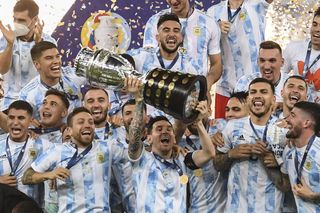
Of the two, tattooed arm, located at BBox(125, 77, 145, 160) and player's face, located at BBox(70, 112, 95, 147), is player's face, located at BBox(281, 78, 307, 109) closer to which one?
tattooed arm, located at BBox(125, 77, 145, 160)

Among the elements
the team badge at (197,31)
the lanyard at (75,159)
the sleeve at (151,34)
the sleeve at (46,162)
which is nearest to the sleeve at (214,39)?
the team badge at (197,31)

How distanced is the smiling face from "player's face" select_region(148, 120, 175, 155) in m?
1.17

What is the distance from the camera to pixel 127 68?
5055 millimetres

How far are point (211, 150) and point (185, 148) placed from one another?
513 millimetres

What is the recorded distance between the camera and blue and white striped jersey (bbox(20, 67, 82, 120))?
655 cm

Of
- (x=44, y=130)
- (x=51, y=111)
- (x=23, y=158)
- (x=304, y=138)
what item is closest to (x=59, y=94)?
(x=51, y=111)

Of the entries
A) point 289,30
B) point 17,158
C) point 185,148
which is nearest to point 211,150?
point 185,148

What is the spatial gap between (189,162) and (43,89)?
4.56ft

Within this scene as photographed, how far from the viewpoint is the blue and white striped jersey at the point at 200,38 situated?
703 cm

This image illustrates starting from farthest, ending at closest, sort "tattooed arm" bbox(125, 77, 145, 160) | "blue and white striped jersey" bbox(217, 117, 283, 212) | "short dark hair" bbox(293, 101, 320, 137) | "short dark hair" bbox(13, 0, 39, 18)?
"short dark hair" bbox(13, 0, 39, 18)
"blue and white striped jersey" bbox(217, 117, 283, 212)
"short dark hair" bbox(293, 101, 320, 137)
"tattooed arm" bbox(125, 77, 145, 160)

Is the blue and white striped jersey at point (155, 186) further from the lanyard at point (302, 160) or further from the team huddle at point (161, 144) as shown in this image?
the lanyard at point (302, 160)

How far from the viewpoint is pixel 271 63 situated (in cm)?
654

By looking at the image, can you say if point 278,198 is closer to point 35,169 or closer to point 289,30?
point 35,169

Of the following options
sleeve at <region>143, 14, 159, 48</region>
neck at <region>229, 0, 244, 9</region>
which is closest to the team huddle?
sleeve at <region>143, 14, 159, 48</region>
